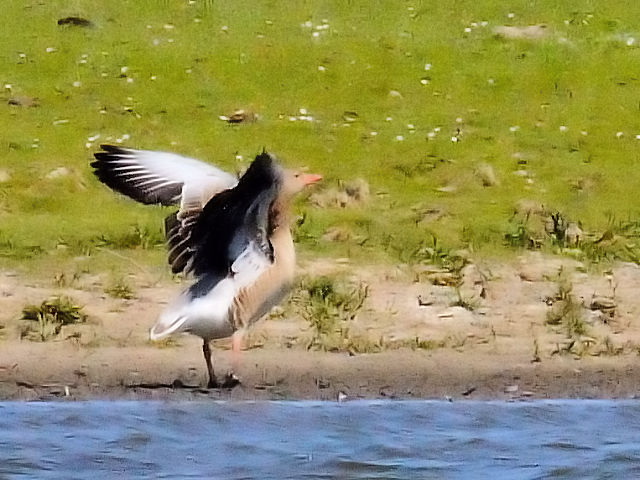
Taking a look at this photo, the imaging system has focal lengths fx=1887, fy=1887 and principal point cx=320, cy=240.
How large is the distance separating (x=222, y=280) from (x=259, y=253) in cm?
18

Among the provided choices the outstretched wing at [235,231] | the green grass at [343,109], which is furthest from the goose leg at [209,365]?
the green grass at [343,109]

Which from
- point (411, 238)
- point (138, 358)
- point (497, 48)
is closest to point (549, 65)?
point (497, 48)

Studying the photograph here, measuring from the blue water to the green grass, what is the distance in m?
1.53

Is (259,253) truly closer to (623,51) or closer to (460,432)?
(460,432)

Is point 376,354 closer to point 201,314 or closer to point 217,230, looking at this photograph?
point 201,314

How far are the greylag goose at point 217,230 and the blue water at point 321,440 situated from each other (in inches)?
13.9

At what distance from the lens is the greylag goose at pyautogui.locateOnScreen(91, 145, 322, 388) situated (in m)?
6.73

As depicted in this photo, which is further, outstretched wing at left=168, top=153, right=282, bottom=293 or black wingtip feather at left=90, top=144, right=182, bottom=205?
black wingtip feather at left=90, top=144, right=182, bottom=205

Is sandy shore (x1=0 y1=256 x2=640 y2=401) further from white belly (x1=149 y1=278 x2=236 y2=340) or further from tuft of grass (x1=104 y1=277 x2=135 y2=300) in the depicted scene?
white belly (x1=149 y1=278 x2=236 y2=340)

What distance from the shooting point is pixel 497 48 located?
12375 millimetres

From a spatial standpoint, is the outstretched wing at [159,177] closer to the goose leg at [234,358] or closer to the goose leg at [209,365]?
the goose leg at [234,358]

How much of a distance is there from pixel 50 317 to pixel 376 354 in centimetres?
135

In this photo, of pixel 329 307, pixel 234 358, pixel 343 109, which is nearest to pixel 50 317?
pixel 234 358

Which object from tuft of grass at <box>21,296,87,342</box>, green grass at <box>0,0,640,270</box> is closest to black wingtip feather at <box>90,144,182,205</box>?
tuft of grass at <box>21,296,87,342</box>
